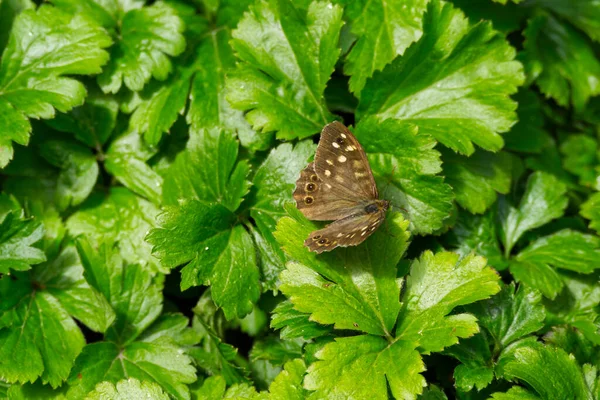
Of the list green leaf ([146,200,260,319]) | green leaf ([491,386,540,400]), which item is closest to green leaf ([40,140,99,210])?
green leaf ([146,200,260,319])

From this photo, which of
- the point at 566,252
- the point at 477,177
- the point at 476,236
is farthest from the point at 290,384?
the point at 566,252

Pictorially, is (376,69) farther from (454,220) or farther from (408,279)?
(408,279)

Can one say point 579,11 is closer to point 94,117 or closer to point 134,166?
point 134,166

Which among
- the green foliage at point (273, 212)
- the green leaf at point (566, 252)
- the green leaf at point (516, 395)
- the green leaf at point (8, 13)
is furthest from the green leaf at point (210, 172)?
the green leaf at point (566, 252)

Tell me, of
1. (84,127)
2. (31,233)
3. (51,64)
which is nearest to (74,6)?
(51,64)

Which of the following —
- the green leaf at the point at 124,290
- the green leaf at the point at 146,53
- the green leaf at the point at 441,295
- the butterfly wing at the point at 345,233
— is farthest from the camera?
the green leaf at the point at 146,53

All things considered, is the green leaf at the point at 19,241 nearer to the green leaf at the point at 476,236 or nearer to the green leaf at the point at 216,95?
the green leaf at the point at 216,95

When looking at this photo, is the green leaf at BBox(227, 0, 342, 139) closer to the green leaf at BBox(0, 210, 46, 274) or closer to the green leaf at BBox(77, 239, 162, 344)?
the green leaf at BBox(77, 239, 162, 344)
